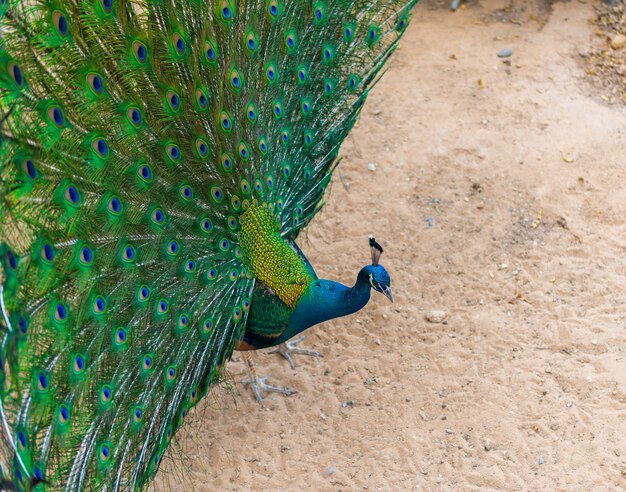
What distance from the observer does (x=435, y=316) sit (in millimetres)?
5824

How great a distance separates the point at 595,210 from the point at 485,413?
229 cm

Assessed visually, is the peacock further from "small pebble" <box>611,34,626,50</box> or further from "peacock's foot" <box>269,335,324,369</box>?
"small pebble" <box>611,34,626,50</box>

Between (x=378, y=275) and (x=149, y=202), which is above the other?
(x=149, y=202)

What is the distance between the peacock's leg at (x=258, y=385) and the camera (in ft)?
17.9

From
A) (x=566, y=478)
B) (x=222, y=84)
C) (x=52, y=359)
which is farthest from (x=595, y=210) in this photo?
(x=52, y=359)

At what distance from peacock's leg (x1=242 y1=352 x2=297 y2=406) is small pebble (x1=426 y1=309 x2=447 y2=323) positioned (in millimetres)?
1246

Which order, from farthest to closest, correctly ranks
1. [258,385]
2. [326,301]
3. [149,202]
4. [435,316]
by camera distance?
1. [435,316]
2. [258,385]
3. [326,301]
4. [149,202]

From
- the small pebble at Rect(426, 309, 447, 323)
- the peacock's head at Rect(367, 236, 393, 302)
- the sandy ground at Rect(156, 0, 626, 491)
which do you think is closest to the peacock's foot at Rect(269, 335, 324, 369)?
the sandy ground at Rect(156, 0, 626, 491)

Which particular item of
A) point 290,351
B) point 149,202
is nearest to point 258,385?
point 290,351

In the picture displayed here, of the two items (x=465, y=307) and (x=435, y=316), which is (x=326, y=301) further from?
(x=465, y=307)

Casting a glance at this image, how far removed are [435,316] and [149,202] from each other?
2.74 metres

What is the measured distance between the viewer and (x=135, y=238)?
156 inches

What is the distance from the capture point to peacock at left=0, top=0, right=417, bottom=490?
3.31 m

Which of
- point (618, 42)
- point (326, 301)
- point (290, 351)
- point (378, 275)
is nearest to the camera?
point (378, 275)
